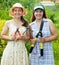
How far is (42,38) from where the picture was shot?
18.8 ft

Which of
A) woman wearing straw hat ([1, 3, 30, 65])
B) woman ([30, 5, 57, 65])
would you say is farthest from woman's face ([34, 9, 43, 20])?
woman wearing straw hat ([1, 3, 30, 65])

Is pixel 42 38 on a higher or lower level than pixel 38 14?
lower

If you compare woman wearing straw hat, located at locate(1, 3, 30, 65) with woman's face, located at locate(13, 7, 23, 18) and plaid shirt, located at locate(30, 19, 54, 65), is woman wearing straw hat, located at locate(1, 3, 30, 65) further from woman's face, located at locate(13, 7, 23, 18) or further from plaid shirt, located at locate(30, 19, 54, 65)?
plaid shirt, located at locate(30, 19, 54, 65)

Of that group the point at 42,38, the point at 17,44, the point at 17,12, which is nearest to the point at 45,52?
the point at 42,38

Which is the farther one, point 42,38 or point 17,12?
point 17,12

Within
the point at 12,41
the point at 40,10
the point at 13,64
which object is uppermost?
the point at 40,10

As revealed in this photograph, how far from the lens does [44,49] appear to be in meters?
5.89

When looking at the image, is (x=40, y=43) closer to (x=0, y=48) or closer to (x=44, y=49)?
(x=44, y=49)

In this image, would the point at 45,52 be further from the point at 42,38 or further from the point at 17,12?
the point at 17,12

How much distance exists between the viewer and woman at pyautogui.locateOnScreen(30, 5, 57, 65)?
5.79 m

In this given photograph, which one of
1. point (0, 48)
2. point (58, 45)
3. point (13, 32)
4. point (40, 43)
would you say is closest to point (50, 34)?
point (40, 43)

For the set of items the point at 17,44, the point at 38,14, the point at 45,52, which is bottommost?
the point at 45,52

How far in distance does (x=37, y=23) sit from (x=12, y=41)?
1.67 ft

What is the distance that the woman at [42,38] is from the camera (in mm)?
5789
